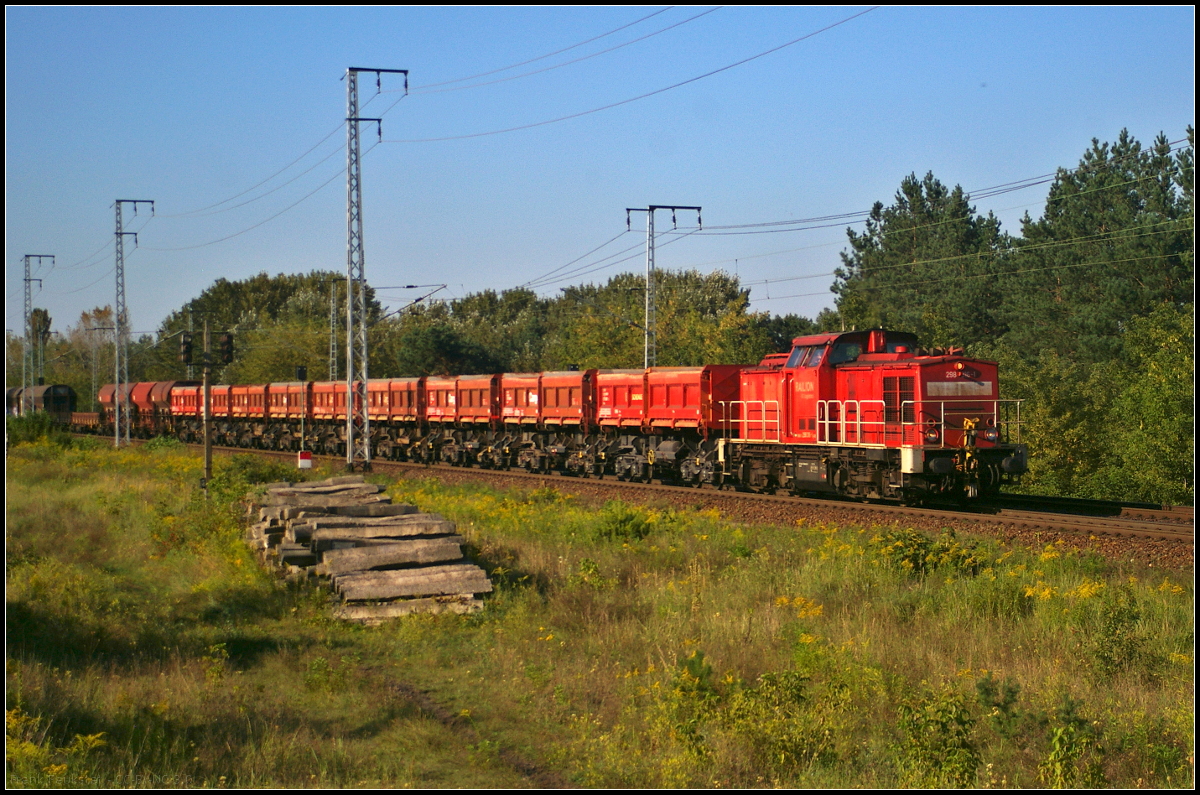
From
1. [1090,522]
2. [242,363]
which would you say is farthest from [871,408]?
[242,363]

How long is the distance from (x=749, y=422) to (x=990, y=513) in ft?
21.1

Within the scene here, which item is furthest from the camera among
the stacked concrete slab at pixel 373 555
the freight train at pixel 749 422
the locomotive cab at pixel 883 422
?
the freight train at pixel 749 422

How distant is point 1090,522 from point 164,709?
49.0 ft

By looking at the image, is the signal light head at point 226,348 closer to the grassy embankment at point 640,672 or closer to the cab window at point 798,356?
the grassy embankment at point 640,672

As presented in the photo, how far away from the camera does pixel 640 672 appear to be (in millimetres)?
10367

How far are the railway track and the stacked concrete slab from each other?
794 centimetres

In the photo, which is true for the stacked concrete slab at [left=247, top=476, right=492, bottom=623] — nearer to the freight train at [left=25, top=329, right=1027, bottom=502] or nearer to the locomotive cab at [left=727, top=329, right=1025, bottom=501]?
the locomotive cab at [left=727, top=329, right=1025, bottom=501]

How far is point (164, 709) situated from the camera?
29.5 feet

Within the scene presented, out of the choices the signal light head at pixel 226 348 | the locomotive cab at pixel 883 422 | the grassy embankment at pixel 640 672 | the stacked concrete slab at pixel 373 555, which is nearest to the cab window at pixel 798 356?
the locomotive cab at pixel 883 422

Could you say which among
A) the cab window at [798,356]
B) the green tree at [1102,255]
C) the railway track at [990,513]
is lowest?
the railway track at [990,513]

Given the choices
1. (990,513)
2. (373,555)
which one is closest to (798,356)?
(990,513)

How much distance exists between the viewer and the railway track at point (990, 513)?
1638cm

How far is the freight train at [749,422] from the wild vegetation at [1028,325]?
338cm

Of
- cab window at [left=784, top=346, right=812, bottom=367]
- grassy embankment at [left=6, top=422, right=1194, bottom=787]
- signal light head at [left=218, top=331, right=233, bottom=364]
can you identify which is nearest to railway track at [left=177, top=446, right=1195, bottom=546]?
grassy embankment at [left=6, top=422, right=1194, bottom=787]
